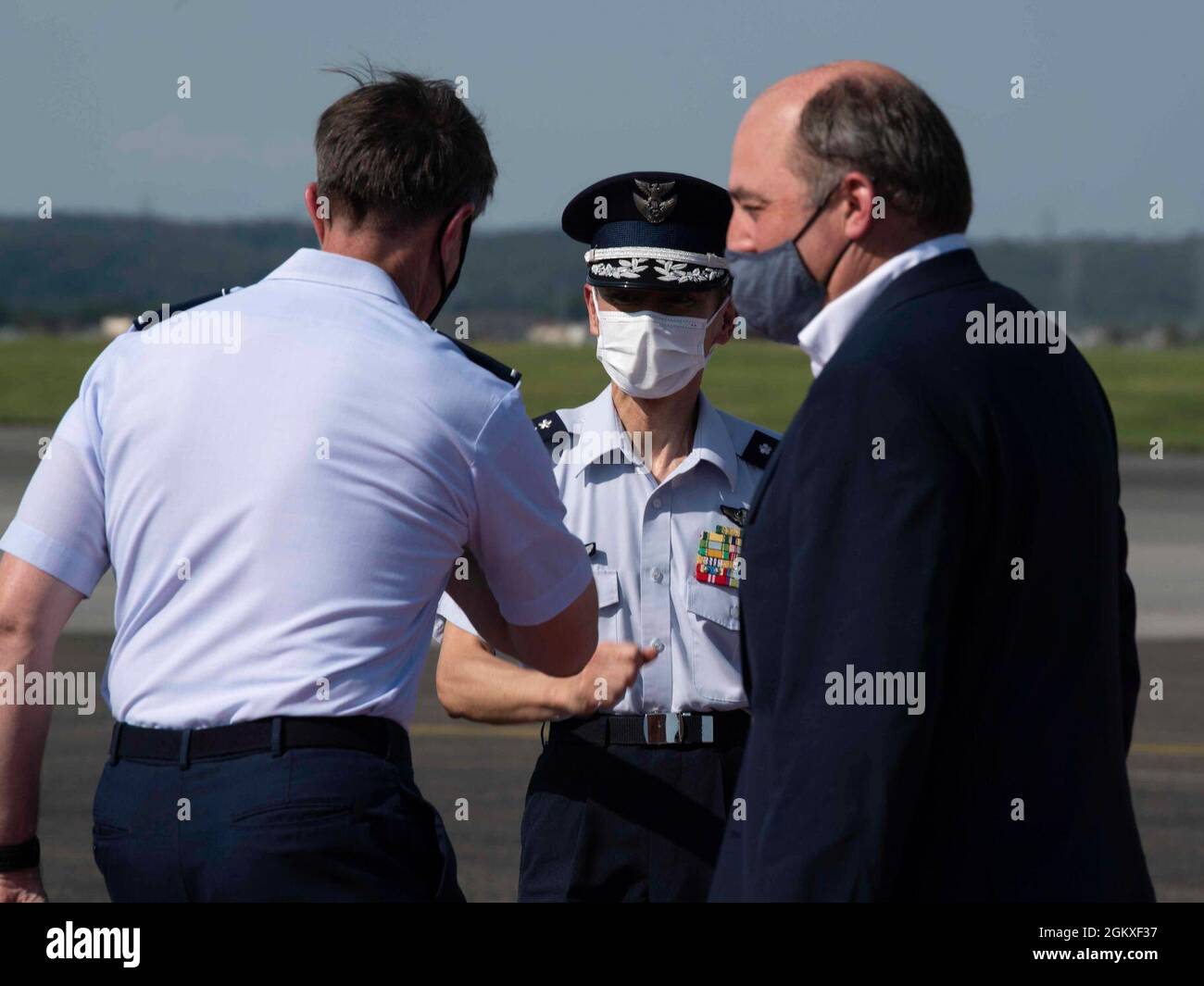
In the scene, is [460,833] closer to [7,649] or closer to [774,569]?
[7,649]

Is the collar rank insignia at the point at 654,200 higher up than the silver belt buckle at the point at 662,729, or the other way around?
the collar rank insignia at the point at 654,200

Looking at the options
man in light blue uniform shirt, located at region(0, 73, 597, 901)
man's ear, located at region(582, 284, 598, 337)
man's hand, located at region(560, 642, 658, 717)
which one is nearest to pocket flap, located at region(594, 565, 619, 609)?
man's hand, located at region(560, 642, 658, 717)

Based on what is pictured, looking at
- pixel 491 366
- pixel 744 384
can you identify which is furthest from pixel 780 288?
pixel 744 384

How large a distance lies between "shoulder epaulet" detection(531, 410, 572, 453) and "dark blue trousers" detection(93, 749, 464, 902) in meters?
1.46

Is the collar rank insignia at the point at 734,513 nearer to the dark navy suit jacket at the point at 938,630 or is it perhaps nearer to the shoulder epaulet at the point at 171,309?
the shoulder epaulet at the point at 171,309

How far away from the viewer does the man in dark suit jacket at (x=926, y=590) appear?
211cm

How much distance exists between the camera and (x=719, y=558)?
152 inches

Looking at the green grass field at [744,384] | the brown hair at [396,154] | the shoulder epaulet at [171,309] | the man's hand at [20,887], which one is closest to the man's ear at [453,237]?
the brown hair at [396,154]

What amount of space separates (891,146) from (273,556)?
3.65ft

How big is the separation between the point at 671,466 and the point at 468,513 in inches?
50.1

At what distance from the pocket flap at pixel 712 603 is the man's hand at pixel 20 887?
154cm

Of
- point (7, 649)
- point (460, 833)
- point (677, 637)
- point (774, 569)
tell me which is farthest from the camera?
point (460, 833)
